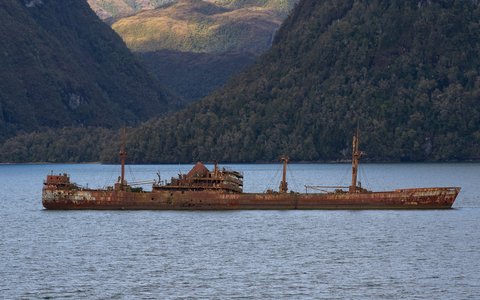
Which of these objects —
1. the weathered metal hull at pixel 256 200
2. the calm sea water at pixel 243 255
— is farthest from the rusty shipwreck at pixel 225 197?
the calm sea water at pixel 243 255

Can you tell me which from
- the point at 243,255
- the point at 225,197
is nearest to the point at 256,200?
the point at 225,197

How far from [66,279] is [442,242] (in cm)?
4584

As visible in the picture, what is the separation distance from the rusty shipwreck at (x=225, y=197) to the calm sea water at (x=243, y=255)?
1542 millimetres

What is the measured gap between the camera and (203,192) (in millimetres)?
161250

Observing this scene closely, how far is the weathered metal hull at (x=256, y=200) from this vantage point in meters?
161

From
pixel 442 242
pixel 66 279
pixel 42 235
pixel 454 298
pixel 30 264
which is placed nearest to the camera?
pixel 454 298

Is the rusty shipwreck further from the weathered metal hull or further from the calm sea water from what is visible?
the calm sea water

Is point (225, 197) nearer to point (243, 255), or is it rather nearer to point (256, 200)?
point (256, 200)

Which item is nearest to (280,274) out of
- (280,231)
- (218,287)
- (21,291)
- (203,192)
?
(218,287)

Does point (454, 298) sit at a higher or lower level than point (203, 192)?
lower

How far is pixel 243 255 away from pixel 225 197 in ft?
148

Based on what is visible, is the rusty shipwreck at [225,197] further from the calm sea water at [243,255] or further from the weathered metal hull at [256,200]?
the calm sea water at [243,255]

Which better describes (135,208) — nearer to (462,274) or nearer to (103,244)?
(103,244)

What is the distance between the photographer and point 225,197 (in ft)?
530
